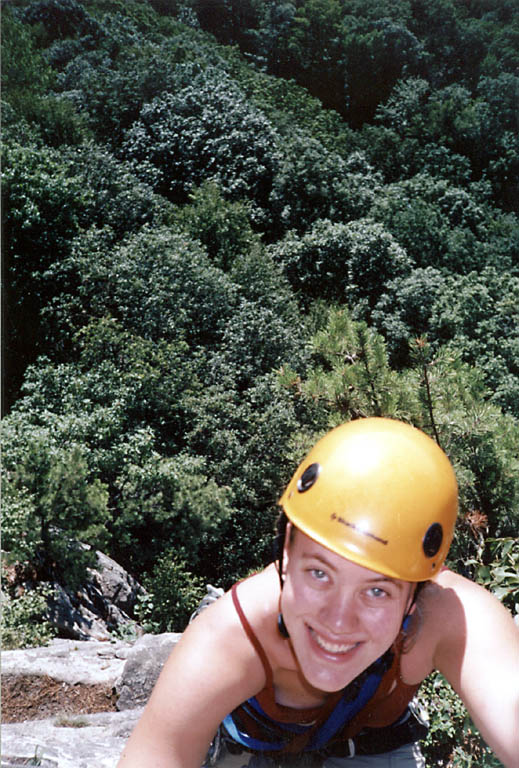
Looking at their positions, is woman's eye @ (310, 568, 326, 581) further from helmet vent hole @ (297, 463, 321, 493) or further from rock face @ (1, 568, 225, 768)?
rock face @ (1, 568, 225, 768)

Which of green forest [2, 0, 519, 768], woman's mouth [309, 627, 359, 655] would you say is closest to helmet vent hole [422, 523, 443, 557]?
woman's mouth [309, 627, 359, 655]

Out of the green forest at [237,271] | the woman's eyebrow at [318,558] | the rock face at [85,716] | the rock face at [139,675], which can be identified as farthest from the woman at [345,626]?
the rock face at [139,675]

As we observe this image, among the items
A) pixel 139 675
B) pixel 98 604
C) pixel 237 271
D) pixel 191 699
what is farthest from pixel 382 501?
pixel 237 271

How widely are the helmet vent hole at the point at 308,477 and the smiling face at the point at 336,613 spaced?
0.37 feet

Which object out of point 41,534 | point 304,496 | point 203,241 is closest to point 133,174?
point 203,241

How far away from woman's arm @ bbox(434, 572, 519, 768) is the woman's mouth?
244 millimetres

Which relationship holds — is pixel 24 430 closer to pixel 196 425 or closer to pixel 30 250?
pixel 196 425

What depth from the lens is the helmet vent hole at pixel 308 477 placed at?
1513mm

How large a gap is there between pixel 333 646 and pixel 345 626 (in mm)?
61

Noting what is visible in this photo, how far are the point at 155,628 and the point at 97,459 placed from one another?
2.37 meters

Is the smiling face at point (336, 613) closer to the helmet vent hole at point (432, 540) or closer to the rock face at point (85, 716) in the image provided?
the helmet vent hole at point (432, 540)

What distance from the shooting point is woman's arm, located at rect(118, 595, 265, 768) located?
1.39 meters

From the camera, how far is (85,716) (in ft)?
13.2

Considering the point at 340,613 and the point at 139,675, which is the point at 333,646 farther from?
the point at 139,675
